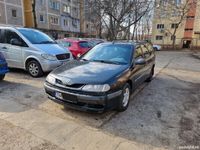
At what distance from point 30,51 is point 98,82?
4.10 metres

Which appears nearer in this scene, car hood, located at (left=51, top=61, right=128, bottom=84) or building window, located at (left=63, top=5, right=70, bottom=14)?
car hood, located at (left=51, top=61, right=128, bottom=84)

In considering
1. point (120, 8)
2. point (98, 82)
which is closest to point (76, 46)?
point (98, 82)

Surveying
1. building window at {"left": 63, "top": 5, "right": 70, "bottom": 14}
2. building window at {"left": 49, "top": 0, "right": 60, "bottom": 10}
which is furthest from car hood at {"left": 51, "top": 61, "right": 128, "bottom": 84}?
building window at {"left": 63, "top": 5, "right": 70, "bottom": 14}

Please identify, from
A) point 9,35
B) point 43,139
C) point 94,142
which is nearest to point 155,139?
point 94,142

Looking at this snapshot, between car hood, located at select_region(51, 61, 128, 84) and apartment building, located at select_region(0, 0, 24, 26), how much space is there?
25160 mm

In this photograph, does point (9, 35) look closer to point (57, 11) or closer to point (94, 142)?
point (94, 142)

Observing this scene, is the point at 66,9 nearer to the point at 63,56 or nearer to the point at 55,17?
the point at 55,17

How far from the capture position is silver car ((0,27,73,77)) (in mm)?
6383

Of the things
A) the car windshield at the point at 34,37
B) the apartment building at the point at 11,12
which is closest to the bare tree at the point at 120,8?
the car windshield at the point at 34,37

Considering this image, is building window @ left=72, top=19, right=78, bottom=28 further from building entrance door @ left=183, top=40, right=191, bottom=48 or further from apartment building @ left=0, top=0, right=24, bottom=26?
building entrance door @ left=183, top=40, right=191, bottom=48

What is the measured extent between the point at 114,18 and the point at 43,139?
1753 centimetres

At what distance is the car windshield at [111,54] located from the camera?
445 cm

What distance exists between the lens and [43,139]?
290cm

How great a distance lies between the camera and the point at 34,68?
658cm
